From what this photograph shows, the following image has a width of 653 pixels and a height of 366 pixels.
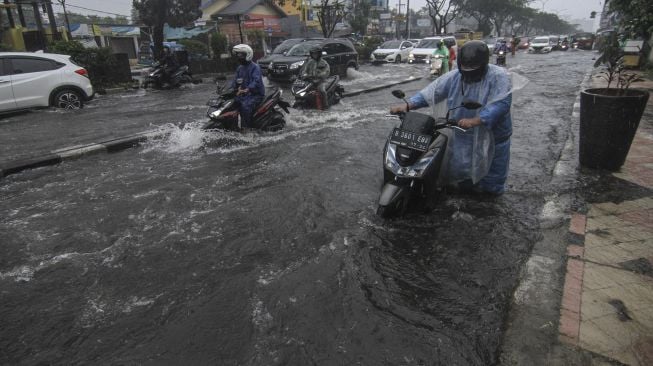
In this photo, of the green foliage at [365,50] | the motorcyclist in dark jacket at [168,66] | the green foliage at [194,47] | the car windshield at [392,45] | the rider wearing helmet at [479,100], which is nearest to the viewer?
the rider wearing helmet at [479,100]

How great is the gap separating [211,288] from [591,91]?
5.35 metres

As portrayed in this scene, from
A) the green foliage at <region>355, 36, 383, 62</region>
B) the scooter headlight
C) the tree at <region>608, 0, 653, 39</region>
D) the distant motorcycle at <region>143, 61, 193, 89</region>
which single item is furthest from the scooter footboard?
the green foliage at <region>355, 36, 383, 62</region>

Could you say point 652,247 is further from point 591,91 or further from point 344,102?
point 344,102

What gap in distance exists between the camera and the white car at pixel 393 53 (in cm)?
2627

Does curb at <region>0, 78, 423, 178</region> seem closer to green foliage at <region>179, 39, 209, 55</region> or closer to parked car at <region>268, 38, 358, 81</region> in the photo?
parked car at <region>268, 38, 358, 81</region>

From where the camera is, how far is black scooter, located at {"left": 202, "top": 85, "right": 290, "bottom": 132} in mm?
7173

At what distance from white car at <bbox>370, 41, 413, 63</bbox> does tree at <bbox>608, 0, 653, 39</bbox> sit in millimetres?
21271

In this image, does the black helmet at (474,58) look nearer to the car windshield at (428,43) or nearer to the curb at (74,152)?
the curb at (74,152)

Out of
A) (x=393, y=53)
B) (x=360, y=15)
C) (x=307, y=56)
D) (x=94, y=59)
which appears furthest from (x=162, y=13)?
(x=360, y=15)

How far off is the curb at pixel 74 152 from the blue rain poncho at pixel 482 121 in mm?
5335

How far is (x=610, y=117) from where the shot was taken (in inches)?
198

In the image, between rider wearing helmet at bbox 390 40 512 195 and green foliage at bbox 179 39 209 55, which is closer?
rider wearing helmet at bbox 390 40 512 195

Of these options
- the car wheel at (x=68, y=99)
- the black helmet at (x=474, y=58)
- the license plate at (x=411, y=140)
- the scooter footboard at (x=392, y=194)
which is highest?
the black helmet at (x=474, y=58)

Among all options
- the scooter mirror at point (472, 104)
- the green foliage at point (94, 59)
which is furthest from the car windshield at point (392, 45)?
the scooter mirror at point (472, 104)
